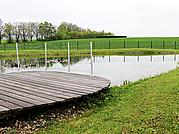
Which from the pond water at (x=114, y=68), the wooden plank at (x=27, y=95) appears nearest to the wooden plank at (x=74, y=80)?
A: the wooden plank at (x=27, y=95)

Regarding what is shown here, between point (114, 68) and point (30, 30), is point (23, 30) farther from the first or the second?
point (114, 68)

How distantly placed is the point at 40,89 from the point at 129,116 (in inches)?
79.4

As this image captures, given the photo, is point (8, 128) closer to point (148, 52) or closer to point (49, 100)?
point (49, 100)

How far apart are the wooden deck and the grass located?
387mm

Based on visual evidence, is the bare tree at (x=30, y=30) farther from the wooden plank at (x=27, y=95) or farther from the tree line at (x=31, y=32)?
the wooden plank at (x=27, y=95)

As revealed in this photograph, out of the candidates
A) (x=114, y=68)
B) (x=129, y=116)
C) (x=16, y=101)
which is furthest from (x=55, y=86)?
(x=114, y=68)

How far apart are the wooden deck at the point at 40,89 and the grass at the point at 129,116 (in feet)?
1.27

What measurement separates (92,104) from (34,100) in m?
1.24

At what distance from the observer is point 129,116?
5066 millimetres

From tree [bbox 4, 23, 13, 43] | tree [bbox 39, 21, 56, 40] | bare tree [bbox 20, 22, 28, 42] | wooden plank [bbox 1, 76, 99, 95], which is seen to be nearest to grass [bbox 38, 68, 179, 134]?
wooden plank [bbox 1, 76, 99, 95]

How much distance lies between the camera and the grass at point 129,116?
454 centimetres

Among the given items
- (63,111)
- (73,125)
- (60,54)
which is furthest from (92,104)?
(60,54)

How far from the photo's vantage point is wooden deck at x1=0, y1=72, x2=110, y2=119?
503cm

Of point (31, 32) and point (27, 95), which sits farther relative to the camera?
point (31, 32)
